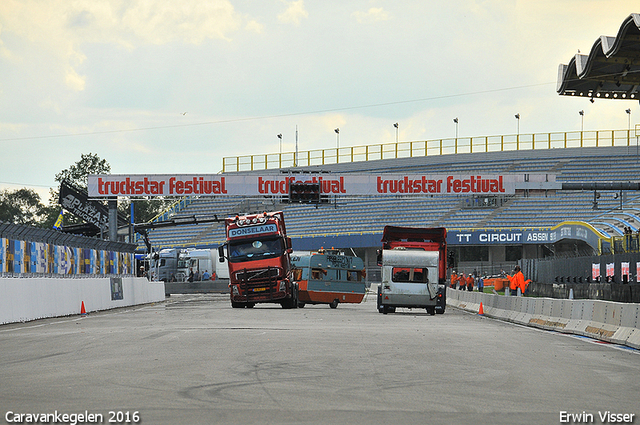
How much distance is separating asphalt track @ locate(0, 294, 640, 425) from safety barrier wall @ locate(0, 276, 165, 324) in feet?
20.4

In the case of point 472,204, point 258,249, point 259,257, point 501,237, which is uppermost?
point 472,204

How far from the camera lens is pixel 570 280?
36.1m

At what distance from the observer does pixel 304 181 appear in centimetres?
5075

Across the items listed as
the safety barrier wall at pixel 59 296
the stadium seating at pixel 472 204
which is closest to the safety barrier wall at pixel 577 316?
the safety barrier wall at pixel 59 296

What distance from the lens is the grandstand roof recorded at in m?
25.7

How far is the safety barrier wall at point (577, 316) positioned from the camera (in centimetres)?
1730

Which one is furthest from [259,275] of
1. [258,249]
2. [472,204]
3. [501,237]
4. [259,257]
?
[472,204]

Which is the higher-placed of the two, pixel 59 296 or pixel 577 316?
pixel 577 316

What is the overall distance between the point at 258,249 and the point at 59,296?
860 centimetres

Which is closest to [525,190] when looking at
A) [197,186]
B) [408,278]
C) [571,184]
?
[571,184]

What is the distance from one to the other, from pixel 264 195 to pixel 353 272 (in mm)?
11556

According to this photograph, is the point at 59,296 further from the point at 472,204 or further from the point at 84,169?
the point at 84,169

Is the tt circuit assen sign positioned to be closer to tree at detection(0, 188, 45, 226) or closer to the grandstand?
the grandstand

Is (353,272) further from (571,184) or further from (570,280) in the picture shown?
(571,184)
